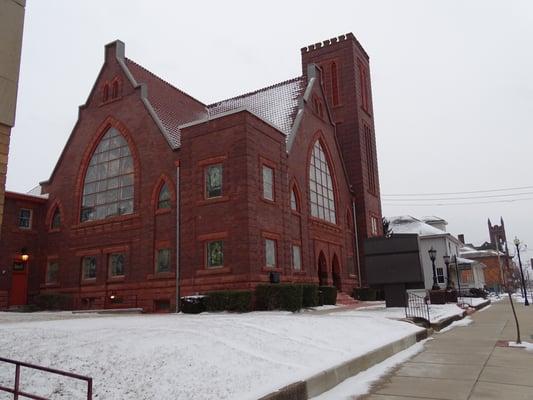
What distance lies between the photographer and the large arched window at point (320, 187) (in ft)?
108

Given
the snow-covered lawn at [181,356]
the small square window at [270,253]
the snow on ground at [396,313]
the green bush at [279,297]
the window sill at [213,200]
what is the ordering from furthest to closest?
1. the small square window at [270,253]
2. the window sill at [213,200]
3. the green bush at [279,297]
4. the snow on ground at [396,313]
5. the snow-covered lawn at [181,356]

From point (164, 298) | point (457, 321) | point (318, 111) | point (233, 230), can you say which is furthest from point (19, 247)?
point (457, 321)

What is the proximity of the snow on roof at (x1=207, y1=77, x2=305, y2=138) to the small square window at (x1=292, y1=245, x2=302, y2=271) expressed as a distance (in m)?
7.32

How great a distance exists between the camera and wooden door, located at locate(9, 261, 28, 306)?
30.1 meters

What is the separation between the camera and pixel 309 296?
24.3m

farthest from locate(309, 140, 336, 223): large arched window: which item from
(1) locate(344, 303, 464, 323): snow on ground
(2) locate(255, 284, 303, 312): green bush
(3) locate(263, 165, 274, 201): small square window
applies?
(1) locate(344, 303, 464, 323): snow on ground

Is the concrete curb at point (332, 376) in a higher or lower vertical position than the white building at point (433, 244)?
lower

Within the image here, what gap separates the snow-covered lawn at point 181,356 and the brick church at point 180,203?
12.4 meters

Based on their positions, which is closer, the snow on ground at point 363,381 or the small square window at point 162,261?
the snow on ground at point 363,381

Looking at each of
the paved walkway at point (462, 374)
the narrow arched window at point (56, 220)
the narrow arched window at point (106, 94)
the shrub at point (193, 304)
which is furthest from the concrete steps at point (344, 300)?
the narrow arched window at point (106, 94)

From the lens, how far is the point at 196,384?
6.57 meters

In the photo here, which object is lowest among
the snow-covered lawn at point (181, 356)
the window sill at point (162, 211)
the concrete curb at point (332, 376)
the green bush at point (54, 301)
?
the concrete curb at point (332, 376)

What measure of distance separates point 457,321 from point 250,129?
13372 mm

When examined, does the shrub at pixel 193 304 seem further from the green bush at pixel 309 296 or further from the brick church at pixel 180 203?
the green bush at pixel 309 296
